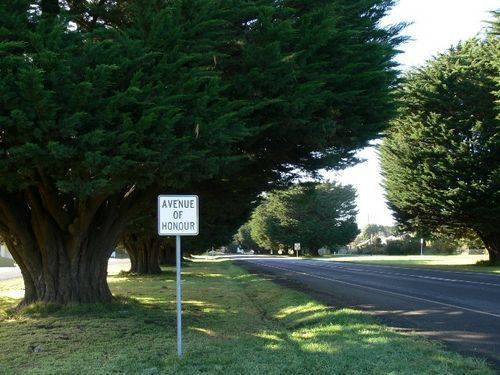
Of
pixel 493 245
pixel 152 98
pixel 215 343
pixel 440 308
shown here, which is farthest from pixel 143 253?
pixel 215 343

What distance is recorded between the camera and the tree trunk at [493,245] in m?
38.7

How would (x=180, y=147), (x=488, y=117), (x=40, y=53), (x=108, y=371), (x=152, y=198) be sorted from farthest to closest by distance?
(x=488, y=117), (x=152, y=198), (x=180, y=147), (x=40, y=53), (x=108, y=371)

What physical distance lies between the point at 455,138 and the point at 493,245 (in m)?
9.96

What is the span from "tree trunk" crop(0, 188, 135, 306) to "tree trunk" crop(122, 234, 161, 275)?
18387 millimetres

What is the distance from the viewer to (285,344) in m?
8.96

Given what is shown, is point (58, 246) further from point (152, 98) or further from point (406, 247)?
point (406, 247)

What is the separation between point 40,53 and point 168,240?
27661mm

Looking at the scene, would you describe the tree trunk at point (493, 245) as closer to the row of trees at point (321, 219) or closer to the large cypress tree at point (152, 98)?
the large cypress tree at point (152, 98)

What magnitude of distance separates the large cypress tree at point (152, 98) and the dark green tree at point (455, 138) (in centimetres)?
2122

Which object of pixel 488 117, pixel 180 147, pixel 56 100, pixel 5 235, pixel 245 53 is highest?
pixel 488 117

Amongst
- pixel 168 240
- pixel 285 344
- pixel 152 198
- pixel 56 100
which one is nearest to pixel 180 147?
pixel 56 100

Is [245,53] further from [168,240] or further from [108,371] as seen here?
[168,240]

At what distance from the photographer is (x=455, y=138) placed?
3419 cm

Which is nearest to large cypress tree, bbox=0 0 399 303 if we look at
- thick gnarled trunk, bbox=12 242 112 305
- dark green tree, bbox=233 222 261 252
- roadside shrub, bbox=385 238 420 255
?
thick gnarled trunk, bbox=12 242 112 305
